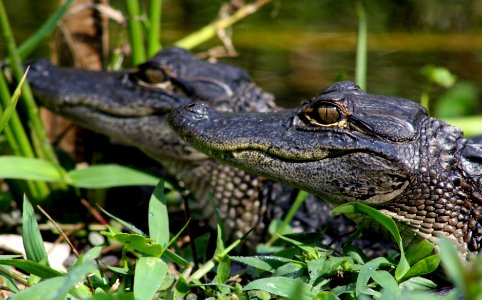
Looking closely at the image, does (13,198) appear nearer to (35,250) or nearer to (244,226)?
(244,226)

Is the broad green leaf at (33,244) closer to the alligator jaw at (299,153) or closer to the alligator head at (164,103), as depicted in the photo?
the alligator jaw at (299,153)

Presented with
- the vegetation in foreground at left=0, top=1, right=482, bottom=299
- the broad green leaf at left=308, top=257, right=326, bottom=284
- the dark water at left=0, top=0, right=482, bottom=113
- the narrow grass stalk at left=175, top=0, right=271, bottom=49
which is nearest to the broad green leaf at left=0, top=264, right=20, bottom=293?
the vegetation in foreground at left=0, top=1, right=482, bottom=299

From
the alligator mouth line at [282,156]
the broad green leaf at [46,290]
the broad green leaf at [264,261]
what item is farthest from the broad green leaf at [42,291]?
the alligator mouth line at [282,156]

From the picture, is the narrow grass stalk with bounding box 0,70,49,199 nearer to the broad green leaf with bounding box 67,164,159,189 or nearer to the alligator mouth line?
the broad green leaf with bounding box 67,164,159,189

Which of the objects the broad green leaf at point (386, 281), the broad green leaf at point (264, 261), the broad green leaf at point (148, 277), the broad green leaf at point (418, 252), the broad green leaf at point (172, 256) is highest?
the broad green leaf at point (418, 252)

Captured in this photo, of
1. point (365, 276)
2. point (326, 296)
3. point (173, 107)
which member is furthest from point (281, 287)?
point (173, 107)

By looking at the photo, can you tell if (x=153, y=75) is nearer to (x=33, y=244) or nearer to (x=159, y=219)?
(x=159, y=219)
